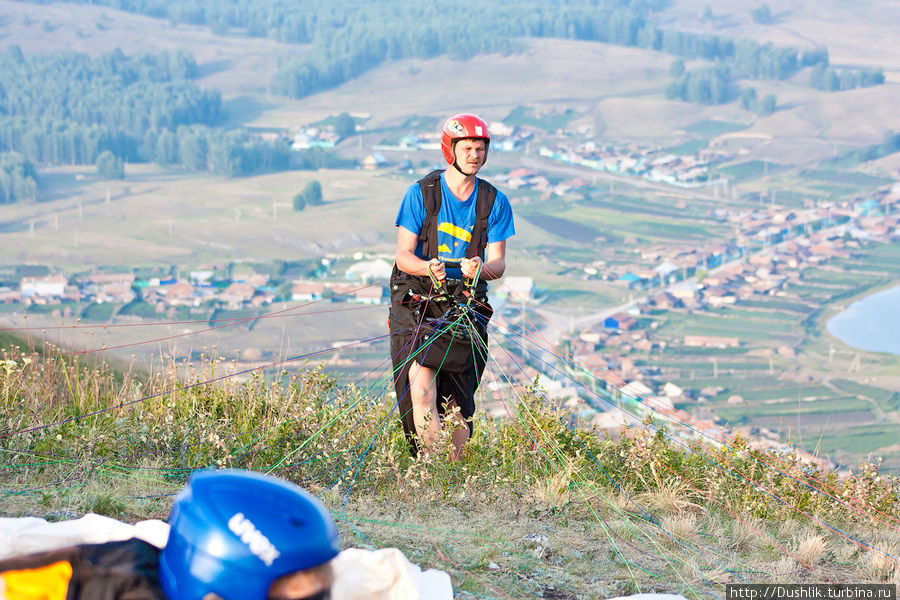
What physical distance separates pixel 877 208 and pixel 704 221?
22479 mm

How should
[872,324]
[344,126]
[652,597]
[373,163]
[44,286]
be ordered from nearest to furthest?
[652,597], [44,286], [872,324], [373,163], [344,126]

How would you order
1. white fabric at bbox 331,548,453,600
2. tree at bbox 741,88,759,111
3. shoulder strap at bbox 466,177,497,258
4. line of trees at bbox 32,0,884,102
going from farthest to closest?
line of trees at bbox 32,0,884,102 → tree at bbox 741,88,759,111 → shoulder strap at bbox 466,177,497,258 → white fabric at bbox 331,548,453,600

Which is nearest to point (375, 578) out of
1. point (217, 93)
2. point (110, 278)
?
point (110, 278)

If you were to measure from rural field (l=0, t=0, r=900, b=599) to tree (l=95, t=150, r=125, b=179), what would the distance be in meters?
2.35

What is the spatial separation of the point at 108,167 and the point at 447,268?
430ft

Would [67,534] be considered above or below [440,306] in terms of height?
below

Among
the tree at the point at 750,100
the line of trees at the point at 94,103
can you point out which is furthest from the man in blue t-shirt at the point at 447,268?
the tree at the point at 750,100

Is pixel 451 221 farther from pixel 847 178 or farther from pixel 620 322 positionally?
pixel 847 178

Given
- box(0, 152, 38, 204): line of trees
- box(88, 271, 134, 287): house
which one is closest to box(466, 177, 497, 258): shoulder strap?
box(88, 271, 134, 287): house

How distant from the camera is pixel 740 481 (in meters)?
5.36

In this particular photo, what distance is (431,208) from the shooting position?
4742 mm

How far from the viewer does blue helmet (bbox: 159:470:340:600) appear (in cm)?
194

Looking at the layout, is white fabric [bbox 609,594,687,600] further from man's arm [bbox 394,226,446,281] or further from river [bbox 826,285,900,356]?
river [bbox 826,285,900,356]

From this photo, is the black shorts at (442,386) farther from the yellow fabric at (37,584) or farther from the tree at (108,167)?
the tree at (108,167)
